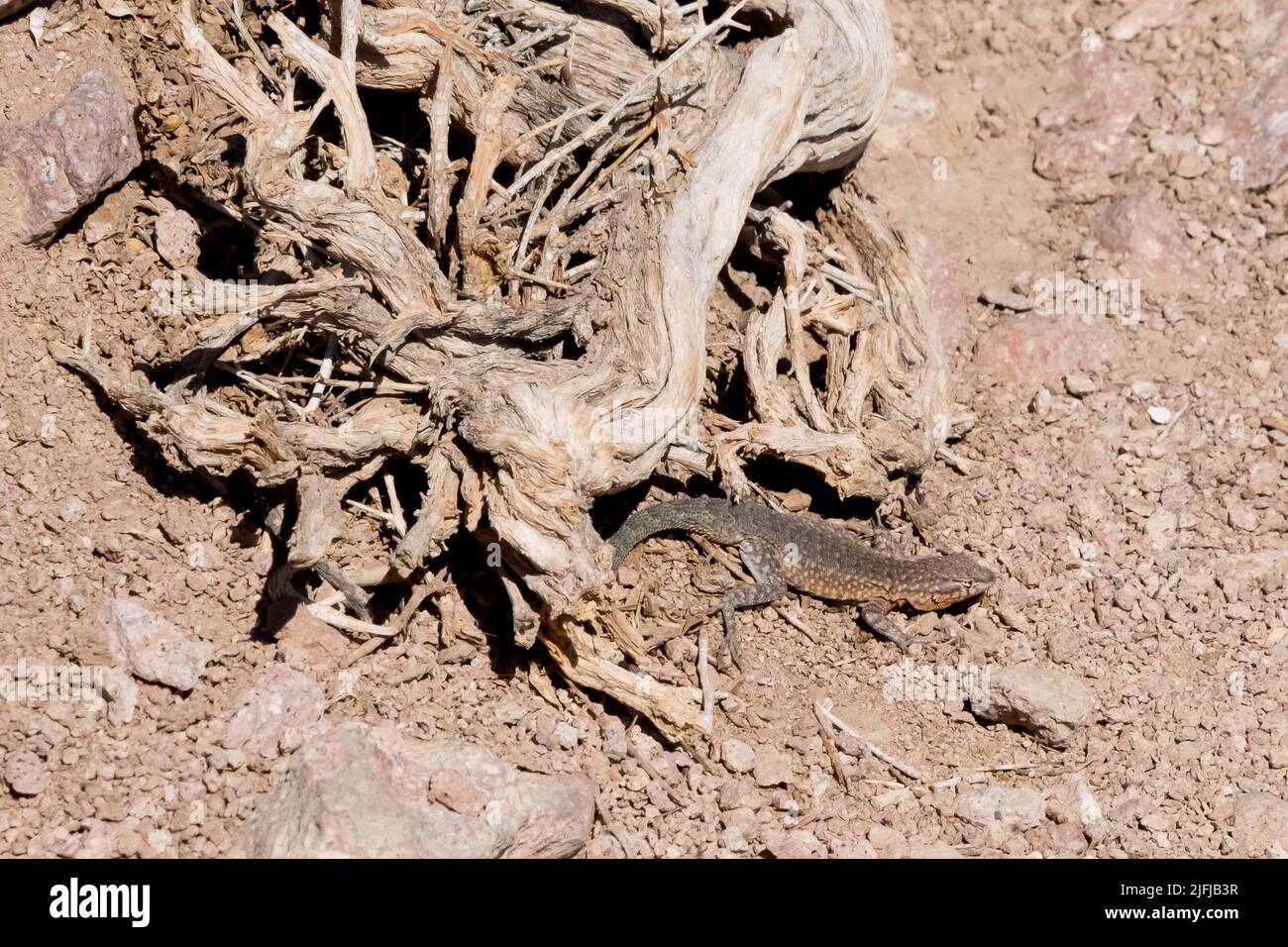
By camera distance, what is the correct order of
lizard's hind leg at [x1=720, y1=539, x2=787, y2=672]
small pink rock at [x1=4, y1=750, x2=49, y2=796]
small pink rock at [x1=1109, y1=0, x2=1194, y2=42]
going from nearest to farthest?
small pink rock at [x1=4, y1=750, x2=49, y2=796] → lizard's hind leg at [x1=720, y1=539, x2=787, y2=672] → small pink rock at [x1=1109, y1=0, x2=1194, y2=42]

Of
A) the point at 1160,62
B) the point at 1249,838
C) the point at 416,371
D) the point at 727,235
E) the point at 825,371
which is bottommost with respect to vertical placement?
the point at 1249,838

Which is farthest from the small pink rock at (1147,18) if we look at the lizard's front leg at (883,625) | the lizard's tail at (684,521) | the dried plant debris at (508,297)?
the lizard's tail at (684,521)

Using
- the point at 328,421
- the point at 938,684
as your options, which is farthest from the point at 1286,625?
the point at 328,421

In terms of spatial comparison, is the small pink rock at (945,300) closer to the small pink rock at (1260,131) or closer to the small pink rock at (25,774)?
the small pink rock at (1260,131)

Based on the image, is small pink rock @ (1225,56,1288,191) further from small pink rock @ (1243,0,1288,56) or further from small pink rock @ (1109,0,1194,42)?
small pink rock @ (1109,0,1194,42)

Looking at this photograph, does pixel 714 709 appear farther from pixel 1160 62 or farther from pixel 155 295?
pixel 1160 62

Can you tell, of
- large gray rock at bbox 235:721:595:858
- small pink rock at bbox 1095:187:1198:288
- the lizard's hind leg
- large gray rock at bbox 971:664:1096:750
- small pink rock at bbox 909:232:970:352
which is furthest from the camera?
small pink rock at bbox 1095:187:1198:288

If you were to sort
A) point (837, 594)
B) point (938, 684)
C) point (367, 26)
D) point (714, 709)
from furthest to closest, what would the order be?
point (837, 594) < point (938, 684) < point (714, 709) < point (367, 26)

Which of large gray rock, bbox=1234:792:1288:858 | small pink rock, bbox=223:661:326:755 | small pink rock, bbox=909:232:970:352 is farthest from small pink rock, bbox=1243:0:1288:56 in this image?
small pink rock, bbox=223:661:326:755

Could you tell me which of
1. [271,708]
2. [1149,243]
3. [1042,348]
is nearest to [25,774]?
[271,708]
